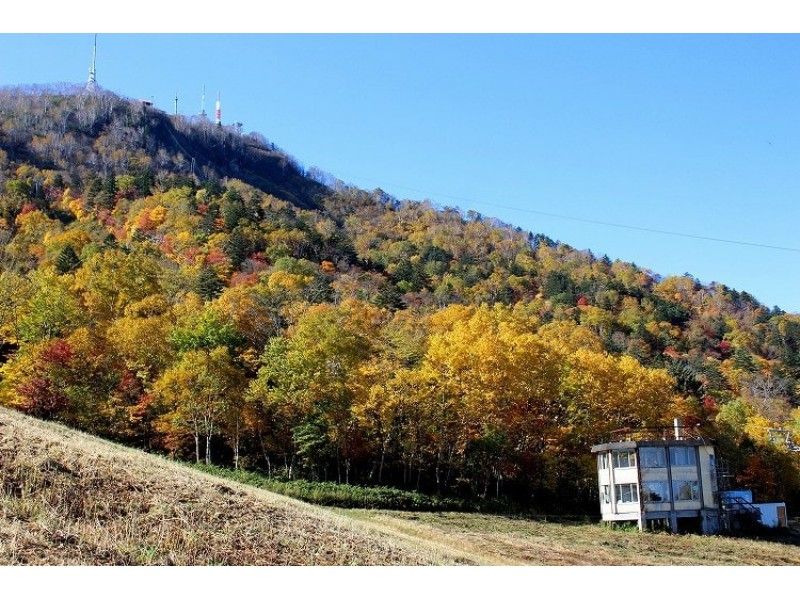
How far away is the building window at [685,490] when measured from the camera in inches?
1713

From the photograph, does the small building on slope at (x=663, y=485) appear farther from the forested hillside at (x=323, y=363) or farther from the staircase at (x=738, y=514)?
the forested hillside at (x=323, y=363)

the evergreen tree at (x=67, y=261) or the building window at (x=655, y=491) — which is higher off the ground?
the evergreen tree at (x=67, y=261)

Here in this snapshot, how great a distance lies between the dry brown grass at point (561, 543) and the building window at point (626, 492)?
2.45 m

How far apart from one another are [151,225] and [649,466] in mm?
77378

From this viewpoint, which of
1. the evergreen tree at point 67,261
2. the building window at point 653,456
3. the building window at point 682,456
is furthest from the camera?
the evergreen tree at point 67,261

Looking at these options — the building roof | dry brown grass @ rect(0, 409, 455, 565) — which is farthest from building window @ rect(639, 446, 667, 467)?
dry brown grass @ rect(0, 409, 455, 565)

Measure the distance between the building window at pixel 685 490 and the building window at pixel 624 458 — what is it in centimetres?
248

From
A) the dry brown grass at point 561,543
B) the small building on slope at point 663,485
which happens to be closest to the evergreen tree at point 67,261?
the dry brown grass at point 561,543

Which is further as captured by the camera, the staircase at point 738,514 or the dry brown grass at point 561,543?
the staircase at point 738,514

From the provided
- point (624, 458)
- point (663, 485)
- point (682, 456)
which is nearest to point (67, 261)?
point (624, 458)

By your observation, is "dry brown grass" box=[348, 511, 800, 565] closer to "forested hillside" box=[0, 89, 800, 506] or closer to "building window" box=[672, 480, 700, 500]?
"building window" box=[672, 480, 700, 500]

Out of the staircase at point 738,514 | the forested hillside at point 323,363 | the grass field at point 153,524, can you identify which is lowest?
the staircase at point 738,514

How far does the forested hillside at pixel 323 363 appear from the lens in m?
43.2

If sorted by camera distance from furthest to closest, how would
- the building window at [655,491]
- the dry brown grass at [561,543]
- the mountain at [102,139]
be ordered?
the mountain at [102,139] → the building window at [655,491] → the dry brown grass at [561,543]
